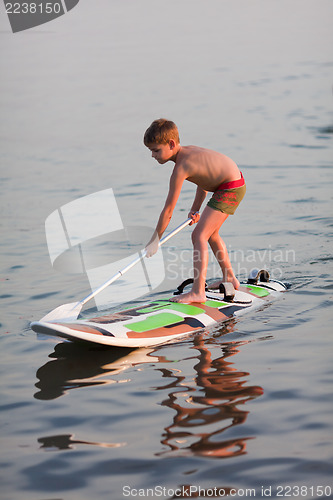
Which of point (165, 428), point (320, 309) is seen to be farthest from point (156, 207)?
point (165, 428)

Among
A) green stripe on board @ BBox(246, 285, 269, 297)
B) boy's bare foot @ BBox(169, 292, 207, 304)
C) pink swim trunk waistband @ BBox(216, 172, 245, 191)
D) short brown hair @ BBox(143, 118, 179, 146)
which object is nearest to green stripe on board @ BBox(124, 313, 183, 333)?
boy's bare foot @ BBox(169, 292, 207, 304)

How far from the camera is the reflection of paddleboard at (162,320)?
5.77 metres

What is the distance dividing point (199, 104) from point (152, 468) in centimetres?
1772

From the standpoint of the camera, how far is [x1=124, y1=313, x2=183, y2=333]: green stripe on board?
6.14 m

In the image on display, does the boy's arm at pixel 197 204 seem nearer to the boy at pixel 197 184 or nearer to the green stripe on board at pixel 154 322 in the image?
the boy at pixel 197 184

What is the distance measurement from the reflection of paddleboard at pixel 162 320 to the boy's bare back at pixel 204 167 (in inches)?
39.5

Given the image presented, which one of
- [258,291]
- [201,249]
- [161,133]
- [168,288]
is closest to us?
[161,133]

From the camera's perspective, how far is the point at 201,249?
666 centimetres

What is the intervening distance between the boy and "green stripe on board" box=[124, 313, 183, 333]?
34 cm

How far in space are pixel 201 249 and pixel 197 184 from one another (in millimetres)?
608

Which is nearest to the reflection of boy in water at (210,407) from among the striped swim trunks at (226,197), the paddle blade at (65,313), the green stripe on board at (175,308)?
the green stripe on board at (175,308)

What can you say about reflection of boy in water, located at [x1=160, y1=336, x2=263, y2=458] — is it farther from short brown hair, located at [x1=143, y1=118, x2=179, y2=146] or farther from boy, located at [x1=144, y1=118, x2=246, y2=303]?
short brown hair, located at [x1=143, y1=118, x2=179, y2=146]

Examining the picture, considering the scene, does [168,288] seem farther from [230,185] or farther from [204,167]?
[204,167]

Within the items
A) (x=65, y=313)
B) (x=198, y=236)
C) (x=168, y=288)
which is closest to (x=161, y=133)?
(x=198, y=236)
